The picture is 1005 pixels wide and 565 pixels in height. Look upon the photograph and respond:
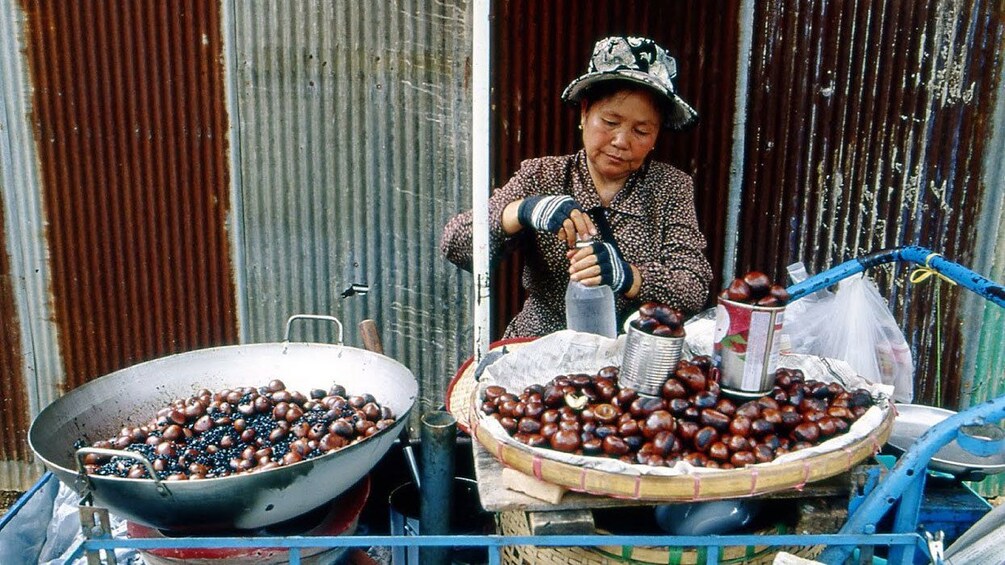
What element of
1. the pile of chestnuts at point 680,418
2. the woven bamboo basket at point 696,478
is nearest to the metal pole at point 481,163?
the pile of chestnuts at point 680,418

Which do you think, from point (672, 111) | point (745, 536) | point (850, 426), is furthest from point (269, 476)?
point (672, 111)

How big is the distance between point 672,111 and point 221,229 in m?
2.57

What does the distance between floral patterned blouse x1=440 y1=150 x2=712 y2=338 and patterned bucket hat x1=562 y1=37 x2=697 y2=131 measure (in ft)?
1.16

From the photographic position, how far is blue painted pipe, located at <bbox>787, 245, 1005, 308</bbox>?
2.22 meters

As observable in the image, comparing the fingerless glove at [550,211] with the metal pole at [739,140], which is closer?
the fingerless glove at [550,211]

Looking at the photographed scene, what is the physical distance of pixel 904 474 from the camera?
→ 5.79 feet

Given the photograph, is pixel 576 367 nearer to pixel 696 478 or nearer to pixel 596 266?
pixel 596 266

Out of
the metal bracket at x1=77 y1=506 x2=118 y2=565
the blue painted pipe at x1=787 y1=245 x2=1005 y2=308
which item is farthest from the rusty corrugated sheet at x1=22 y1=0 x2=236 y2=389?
the blue painted pipe at x1=787 y1=245 x2=1005 y2=308

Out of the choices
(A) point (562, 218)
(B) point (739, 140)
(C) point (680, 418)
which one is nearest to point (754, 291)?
(C) point (680, 418)

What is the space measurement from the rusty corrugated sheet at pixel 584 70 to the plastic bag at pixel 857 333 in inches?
45.4

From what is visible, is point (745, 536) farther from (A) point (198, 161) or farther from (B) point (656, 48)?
(A) point (198, 161)

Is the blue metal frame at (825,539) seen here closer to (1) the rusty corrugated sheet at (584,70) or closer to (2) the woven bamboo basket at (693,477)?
(2) the woven bamboo basket at (693,477)

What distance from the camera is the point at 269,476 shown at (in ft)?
5.64

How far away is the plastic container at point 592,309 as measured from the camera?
104 inches
